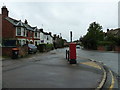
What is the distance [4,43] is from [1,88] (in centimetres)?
1601

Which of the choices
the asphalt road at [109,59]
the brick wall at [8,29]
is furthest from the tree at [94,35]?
the asphalt road at [109,59]

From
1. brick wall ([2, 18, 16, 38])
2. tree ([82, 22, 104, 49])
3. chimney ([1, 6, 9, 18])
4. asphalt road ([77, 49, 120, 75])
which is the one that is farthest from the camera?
tree ([82, 22, 104, 49])

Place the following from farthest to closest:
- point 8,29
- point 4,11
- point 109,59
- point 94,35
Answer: point 94,35 → point 4,11 → point 8,29 → point 109,59

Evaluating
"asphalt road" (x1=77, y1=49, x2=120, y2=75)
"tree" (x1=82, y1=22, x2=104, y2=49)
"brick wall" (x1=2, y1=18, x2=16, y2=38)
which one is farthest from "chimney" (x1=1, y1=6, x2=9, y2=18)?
"tree" (x1=82, y1=22, x2=104, y2=49)

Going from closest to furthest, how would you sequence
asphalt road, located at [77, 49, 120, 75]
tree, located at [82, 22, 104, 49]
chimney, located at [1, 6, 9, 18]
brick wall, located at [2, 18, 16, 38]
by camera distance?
1. asphalt road, located at [77, 49, 120, 75]
2. brick wall, located at [2, 18, 16, 38]
3. chimney, located at [1, 6, 9, 18]
4. tree, located at [82, 22, 104, 49]

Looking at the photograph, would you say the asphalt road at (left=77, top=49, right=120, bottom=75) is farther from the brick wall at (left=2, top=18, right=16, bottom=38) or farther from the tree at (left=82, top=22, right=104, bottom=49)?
the tree at (left=82, top=22, right=104, bottom=49)

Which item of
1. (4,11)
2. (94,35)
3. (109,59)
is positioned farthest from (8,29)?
(94,35)

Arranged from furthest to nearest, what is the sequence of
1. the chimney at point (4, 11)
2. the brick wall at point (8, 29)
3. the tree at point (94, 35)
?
the tree at point (94, 35) < the chimney at point (4, 11) < the brick wall at point (8, 29)

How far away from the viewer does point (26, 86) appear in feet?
22.0

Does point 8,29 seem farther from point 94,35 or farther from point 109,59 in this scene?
point 94,35

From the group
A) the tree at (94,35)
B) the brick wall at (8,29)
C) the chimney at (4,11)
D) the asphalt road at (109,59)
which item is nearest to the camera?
the asphalt road at (109,59)

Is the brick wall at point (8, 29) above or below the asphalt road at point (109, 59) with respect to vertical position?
above

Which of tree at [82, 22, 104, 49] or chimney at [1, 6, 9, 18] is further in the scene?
tree at [82, 22, 104, 49]

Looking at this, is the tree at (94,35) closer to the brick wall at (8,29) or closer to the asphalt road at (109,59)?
the brick wall at (8,29)
